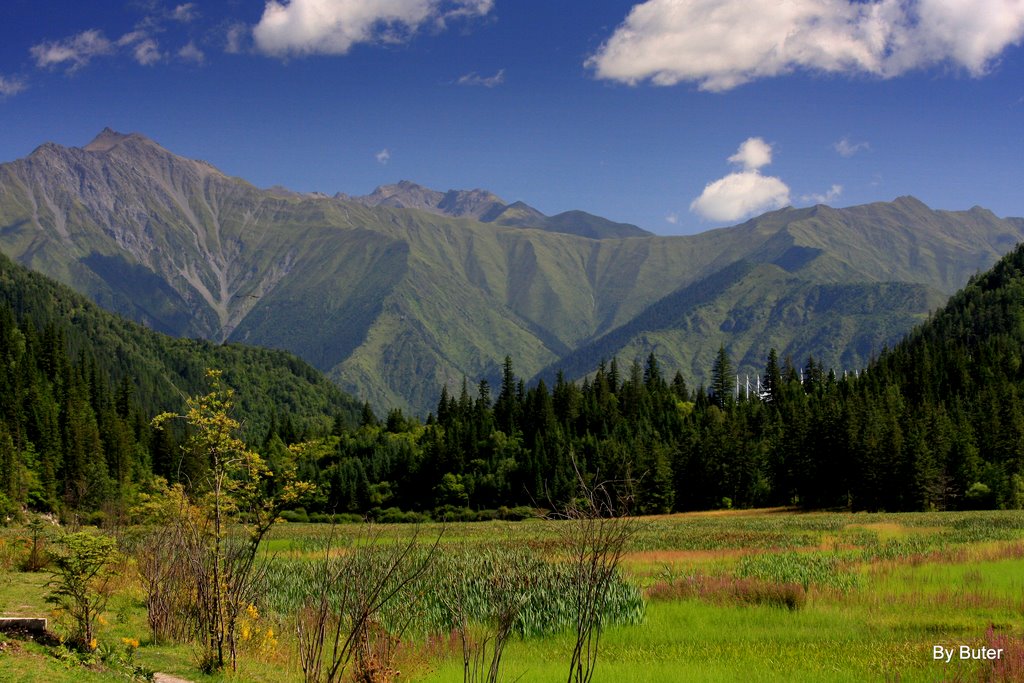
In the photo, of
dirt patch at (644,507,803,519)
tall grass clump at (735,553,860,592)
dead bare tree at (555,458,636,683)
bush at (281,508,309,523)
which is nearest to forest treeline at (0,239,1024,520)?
bush at (281,508,309,523)

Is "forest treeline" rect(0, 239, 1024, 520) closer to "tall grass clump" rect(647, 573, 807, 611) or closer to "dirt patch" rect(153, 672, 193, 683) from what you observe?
"tall grass clump" rect(647, 573, 807, 611)

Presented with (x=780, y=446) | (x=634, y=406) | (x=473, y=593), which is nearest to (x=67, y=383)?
(x=634, y=406)

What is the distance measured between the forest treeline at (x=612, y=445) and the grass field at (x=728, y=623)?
54.3 m

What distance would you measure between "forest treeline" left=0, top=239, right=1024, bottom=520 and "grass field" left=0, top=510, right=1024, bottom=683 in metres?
54.3

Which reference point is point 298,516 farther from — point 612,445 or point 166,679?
point 166,679

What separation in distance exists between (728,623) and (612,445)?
331 feet

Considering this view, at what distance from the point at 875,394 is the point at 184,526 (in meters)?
137

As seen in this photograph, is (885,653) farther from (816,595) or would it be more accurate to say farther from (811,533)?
(811,533)

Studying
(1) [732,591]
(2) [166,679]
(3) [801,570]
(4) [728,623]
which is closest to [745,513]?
(3) [801,570]

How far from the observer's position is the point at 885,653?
21359mm

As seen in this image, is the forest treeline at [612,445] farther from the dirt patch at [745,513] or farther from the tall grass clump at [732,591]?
the tall grass clump at [732,591]

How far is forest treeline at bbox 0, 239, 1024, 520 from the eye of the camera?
101250 millimetres

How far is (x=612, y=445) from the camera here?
128 m

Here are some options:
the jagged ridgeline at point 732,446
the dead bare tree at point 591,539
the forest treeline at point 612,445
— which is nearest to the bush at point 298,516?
the forest treeline at point 612,445
